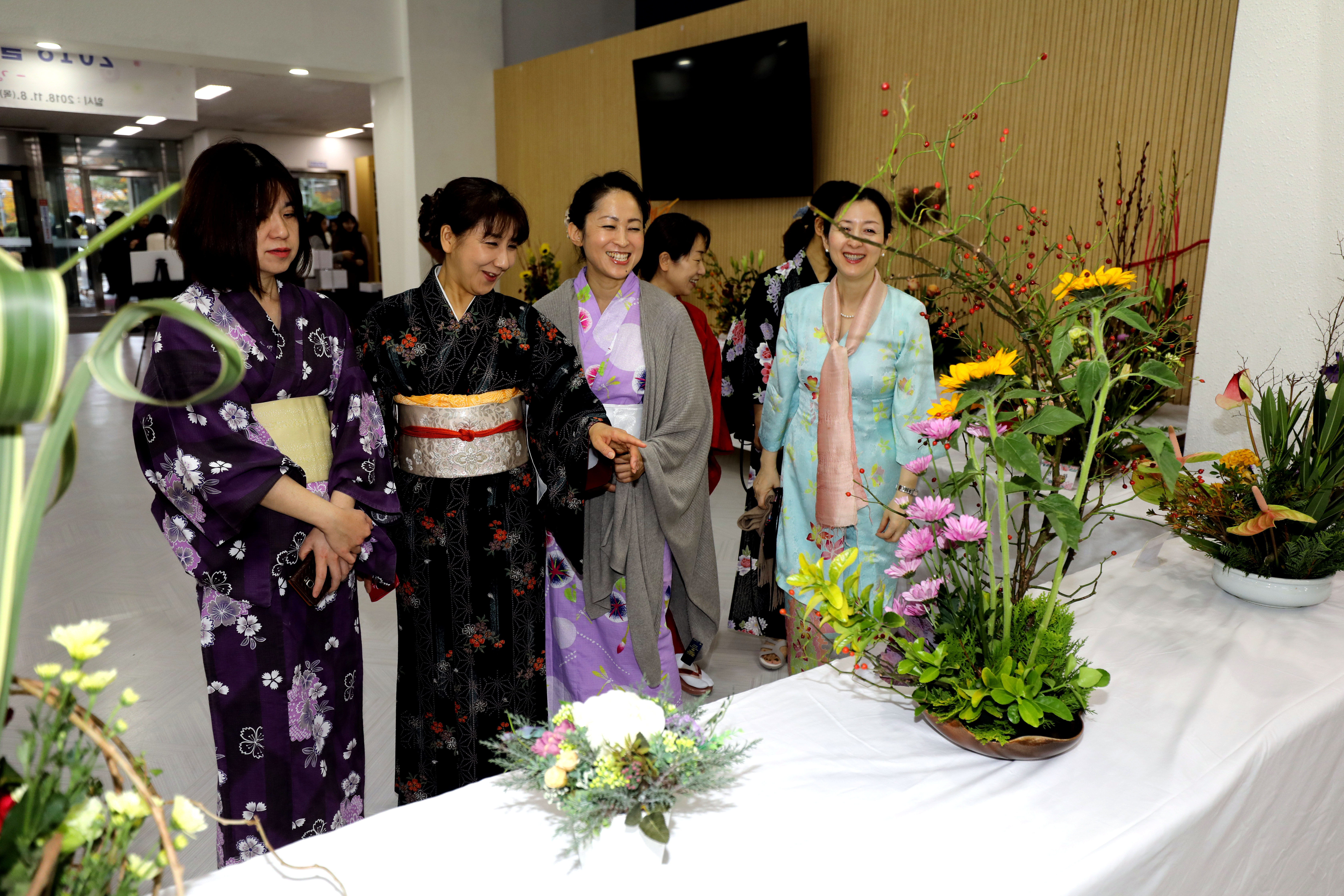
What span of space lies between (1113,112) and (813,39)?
1.78 metres

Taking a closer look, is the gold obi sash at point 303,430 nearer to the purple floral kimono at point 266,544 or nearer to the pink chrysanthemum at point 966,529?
the purple floral kimono at point 266,544

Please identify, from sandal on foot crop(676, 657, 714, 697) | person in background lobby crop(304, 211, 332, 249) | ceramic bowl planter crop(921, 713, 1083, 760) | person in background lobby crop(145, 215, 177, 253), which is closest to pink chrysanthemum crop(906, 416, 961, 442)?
ceramic bowl planter crop(921, 713, 1083, 760)

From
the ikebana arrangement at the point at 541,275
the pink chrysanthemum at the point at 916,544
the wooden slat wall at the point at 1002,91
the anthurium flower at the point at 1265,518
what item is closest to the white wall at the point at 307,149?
the ikebana arrangement at the point at 541,275

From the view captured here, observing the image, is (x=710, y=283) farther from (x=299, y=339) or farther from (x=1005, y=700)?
(x=1005, y=700)

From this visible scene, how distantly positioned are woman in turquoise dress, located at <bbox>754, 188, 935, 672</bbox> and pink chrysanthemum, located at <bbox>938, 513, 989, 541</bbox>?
31.7 inches

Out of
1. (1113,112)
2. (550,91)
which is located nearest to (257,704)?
(1113,112)

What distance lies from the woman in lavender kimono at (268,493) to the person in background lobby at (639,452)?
1.91 ft

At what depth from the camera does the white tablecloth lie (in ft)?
2.93

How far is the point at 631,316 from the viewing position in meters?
2.17

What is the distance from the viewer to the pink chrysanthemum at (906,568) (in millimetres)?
1143

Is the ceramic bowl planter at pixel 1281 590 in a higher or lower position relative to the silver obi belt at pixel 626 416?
lower

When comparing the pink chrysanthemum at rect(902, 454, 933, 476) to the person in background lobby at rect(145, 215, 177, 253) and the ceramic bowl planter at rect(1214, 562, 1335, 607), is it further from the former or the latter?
the person in background lobby at rect(145, 215, 177, 253)

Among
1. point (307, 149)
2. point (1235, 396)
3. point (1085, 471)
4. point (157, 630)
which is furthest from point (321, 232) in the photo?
point (1085, 471)

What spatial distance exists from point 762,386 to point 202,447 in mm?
1630
